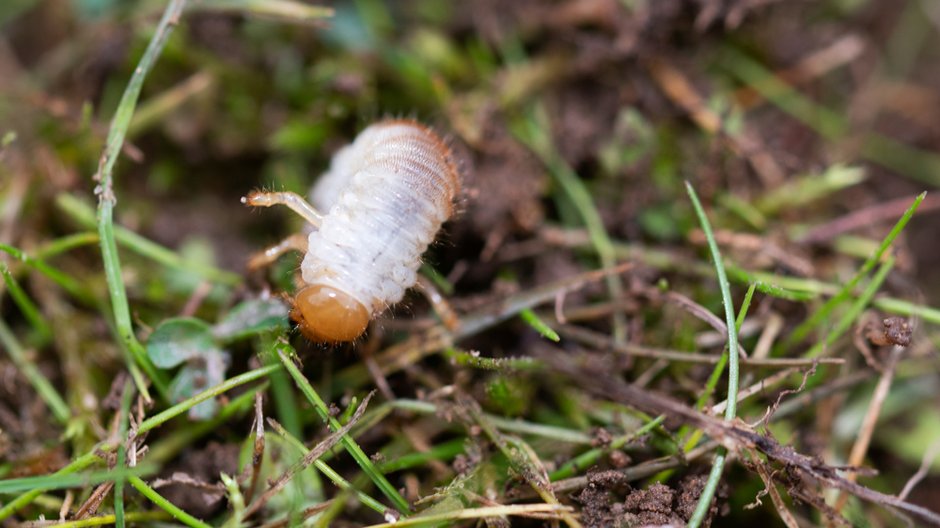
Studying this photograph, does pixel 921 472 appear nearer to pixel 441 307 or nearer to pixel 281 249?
pixel 441 307

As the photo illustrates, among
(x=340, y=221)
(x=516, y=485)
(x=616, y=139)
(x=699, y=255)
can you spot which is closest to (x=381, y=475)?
(x=516, y=485)

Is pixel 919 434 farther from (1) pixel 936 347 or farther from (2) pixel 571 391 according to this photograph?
(2) pixel 571 391

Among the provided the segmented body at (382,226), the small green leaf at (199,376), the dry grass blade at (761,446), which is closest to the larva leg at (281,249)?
the segmented body at (382,226)

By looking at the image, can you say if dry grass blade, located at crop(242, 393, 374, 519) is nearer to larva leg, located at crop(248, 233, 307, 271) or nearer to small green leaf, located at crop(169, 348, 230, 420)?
small green leaf, located at crop(169, 348, 230, 420)

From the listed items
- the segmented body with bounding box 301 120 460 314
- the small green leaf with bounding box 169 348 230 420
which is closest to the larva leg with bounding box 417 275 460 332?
the segmented body with bounding box 301 120 460 314

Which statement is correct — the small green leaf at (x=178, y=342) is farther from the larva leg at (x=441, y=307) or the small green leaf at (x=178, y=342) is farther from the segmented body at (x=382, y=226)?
the larva leg at (x=441, y=307)

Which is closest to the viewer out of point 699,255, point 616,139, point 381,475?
point 381,475

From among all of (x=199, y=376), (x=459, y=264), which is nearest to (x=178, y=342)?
(x=199, y=376)
